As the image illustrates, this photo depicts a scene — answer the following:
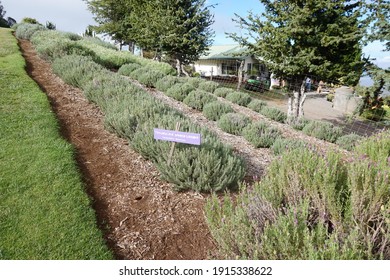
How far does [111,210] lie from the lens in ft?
10.8

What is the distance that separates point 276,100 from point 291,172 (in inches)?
987

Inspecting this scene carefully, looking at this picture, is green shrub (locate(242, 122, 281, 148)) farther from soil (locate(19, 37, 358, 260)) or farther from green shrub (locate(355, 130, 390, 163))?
green shrub (locate(355, 130, 390, 163))

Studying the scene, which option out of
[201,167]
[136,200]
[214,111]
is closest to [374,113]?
[214,111]

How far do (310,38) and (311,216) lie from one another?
10.1m

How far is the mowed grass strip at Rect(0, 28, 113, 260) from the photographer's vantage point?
2.61 meters

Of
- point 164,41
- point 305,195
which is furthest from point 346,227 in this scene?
point 164,41

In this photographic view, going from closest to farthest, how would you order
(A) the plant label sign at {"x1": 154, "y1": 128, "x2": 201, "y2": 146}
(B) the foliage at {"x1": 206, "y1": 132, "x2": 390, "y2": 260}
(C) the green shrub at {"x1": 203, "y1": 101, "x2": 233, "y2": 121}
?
(B) the foliage at {"x1": 206, "y1": 132, "x2": 390, "y2": 260} < (A) the plant label sign at {"x1": 154, "y1": 128, "x2": 201, "y2": 146} < (C) the green shrub at {"x1": 203, "y1": 101, "x2": 233, "y2": 121}

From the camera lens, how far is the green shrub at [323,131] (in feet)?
28.2

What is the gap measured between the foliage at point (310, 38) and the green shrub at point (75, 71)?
7051mm

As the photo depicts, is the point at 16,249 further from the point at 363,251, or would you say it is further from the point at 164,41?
the point at 164,41

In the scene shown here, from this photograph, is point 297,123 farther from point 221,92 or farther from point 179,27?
→ point 179,27

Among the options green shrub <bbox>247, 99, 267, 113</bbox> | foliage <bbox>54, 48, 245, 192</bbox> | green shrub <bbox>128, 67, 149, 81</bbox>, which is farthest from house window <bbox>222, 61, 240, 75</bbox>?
foliage <bbox>54, 48, 245, 192</bbox>

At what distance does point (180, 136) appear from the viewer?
334 centimetres

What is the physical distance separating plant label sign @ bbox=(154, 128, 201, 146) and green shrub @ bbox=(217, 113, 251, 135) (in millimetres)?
3833
